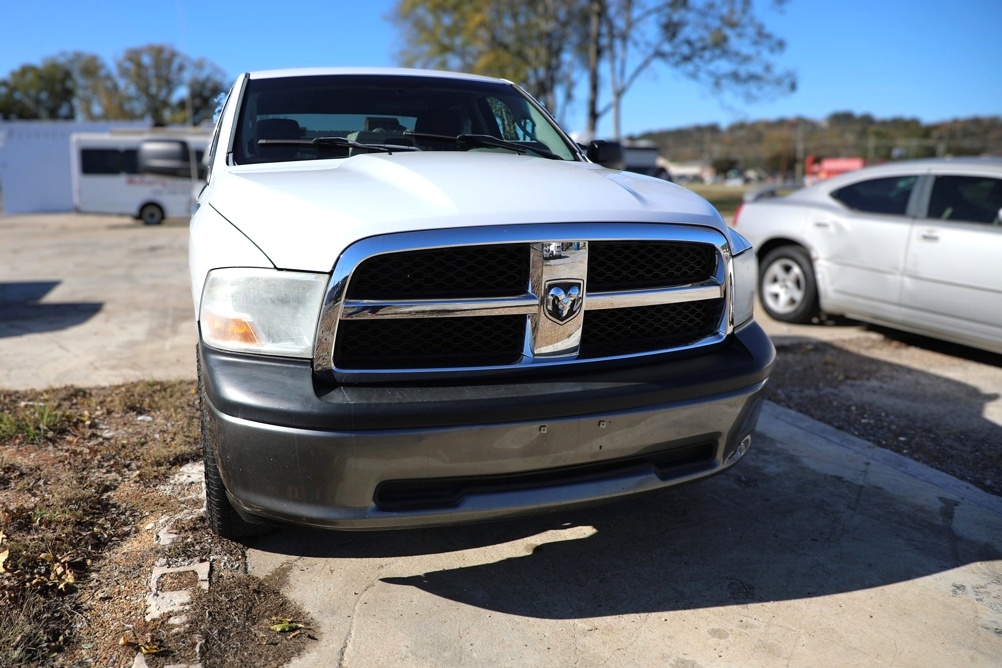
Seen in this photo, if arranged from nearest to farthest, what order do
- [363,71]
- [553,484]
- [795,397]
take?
1. [553,484]
2. [363,71]
3. [795,397]

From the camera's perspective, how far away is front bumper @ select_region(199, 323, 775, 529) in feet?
7.02

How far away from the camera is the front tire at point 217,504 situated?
2.46 meters

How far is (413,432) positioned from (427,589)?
79 cm

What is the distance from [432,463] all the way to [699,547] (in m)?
1.32

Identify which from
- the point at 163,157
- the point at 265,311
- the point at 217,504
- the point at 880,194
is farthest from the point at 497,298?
the point at 880,194

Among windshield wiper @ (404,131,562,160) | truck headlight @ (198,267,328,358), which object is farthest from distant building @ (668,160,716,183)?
truck headlight @ (198,267,328,358)

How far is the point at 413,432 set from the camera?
215cm

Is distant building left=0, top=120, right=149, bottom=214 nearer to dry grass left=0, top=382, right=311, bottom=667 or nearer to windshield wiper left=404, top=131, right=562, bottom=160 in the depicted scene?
dry grass left=0, top=382, right=311, bottom=667

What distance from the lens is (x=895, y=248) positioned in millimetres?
6035

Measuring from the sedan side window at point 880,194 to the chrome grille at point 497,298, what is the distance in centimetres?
441

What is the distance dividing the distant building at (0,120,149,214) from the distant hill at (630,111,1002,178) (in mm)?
26737

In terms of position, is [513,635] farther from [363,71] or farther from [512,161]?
[363,71]

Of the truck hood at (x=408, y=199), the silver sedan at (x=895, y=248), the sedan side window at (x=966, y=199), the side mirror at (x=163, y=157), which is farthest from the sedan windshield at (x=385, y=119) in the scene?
the sedan side window at (x=966, y=199)

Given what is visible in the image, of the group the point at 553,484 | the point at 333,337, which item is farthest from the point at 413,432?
the point at 553,484
